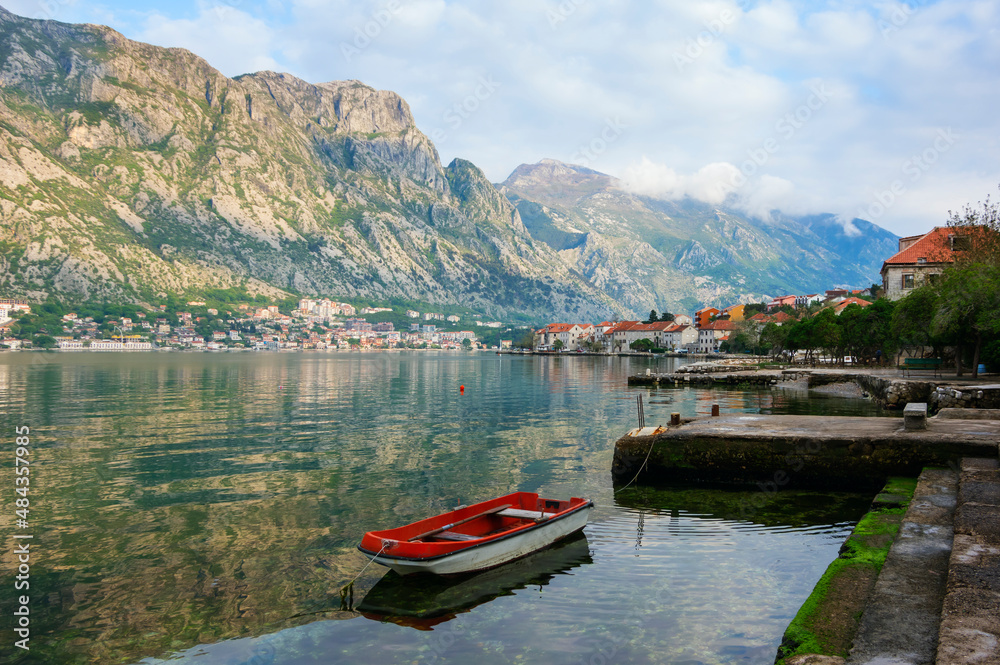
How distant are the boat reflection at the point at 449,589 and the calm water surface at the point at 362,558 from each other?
6cm

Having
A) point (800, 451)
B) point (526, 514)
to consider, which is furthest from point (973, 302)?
point (526, 514)

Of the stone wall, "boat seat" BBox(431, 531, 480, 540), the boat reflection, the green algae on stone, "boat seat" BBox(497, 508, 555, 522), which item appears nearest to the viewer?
the green algae on stone

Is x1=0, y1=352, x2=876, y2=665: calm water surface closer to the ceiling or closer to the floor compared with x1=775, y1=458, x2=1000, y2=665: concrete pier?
closer to the floor

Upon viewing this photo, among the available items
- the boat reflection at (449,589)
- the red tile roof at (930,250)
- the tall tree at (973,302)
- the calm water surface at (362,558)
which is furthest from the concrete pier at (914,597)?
the red tile roof at (930,250)

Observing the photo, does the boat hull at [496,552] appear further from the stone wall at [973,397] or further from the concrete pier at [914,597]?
the stone wall at [973,397]

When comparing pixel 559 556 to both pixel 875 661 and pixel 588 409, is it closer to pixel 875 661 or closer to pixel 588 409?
pixel 875 661

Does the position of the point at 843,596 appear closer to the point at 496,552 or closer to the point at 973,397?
the point at 496,552

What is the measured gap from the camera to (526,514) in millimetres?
14930

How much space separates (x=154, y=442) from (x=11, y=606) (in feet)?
69.0

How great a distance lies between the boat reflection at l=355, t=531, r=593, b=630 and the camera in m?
11.2

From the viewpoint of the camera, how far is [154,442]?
30.5 metres

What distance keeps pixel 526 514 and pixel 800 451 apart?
11502 mm

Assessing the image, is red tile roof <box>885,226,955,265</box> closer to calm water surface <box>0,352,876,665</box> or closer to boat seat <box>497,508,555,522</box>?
calm water surface <box>0,352,876,665</box>

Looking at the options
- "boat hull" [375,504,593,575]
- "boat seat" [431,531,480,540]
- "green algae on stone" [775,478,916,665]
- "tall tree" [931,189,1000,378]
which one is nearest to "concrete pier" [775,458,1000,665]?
"green algae on stone" [775,478,916,665]
